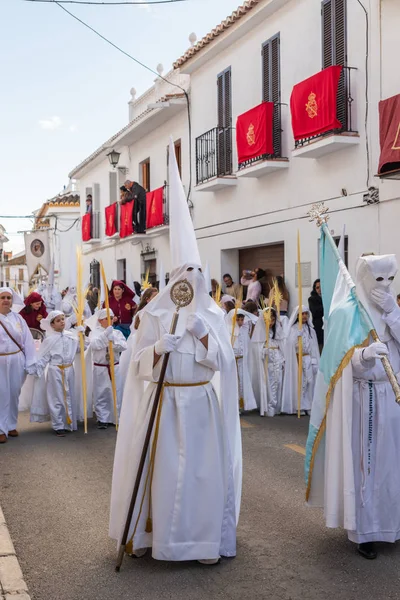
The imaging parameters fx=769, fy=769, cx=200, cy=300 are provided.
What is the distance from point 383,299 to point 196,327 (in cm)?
133

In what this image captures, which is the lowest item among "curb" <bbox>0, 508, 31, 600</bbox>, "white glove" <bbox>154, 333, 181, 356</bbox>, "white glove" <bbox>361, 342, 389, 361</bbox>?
"curb" <bbox>0, 508, 31, 600</bbox>

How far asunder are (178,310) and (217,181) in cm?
1355

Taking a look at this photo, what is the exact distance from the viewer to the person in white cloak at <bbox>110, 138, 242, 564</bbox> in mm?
4770

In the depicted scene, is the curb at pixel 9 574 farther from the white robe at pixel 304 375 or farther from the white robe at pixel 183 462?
the white robe at pixel 304 375

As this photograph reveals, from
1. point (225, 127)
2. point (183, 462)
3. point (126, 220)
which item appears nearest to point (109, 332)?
point (183, 462)

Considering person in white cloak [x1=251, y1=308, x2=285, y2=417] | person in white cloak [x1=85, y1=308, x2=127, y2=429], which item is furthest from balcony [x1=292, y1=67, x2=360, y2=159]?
person in white cloak [x1=85, y1=308, x2=127, y2=429]

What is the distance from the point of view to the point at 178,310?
199 inches

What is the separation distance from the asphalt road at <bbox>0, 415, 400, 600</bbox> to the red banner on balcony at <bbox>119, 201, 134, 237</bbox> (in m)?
16.9

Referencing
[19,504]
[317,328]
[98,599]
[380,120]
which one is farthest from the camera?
[317,328]

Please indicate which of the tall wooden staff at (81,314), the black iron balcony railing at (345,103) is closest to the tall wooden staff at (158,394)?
the tall wooden staff at (81,314)

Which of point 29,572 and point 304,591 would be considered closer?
point 304,591

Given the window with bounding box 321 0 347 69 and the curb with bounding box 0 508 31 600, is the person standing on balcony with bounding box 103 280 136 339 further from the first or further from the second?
the curb with bounding box 0 508 31 600

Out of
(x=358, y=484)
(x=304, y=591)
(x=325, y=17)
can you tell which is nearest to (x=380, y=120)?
(x=325, y=17)

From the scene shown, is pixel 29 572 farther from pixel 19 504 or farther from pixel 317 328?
pixel 317 328
